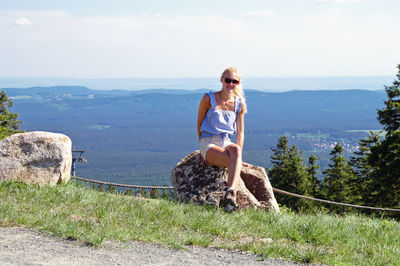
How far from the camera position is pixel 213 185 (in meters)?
7.96

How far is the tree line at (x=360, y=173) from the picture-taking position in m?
30.7

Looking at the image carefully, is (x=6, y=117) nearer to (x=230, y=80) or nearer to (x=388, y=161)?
(x=388, y=161)

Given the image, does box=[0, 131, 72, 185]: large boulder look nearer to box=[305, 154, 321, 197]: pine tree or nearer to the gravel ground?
the gravel ground

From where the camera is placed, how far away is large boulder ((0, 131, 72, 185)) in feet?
26.7

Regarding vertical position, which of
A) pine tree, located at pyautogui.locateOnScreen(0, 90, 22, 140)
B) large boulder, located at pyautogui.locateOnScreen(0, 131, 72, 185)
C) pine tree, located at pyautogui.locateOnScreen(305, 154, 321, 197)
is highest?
large boulder, located at pyautogui.locateOnScreen(0, 131, 72, 185)

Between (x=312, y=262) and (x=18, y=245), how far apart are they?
10.5ft

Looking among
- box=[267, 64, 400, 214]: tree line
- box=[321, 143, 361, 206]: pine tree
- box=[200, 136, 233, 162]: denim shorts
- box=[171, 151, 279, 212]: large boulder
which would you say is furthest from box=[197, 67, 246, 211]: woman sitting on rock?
box=[321, 143, 361, 206]: pine tree

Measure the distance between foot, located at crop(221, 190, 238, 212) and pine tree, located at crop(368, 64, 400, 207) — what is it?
24.9 m

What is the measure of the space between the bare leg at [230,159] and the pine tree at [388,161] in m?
24.5

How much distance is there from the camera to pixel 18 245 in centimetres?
519

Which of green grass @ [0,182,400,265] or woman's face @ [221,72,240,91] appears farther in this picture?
woman's face @ [221,72,240,91]

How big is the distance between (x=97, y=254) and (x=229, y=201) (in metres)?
2.85

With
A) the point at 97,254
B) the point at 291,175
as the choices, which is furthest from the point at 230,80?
the point at 291,175

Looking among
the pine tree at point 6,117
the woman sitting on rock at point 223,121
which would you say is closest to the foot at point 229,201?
the woman sitting on rock at point 223,121
